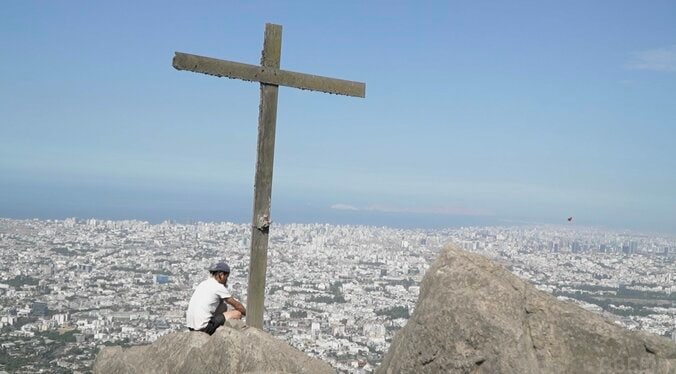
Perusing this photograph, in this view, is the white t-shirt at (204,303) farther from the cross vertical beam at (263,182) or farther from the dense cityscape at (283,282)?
the dense cityscape at (283,282)

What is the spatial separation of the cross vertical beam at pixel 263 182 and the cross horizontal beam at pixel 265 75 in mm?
122

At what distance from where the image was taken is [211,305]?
8766mm

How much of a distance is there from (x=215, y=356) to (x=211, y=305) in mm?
1508

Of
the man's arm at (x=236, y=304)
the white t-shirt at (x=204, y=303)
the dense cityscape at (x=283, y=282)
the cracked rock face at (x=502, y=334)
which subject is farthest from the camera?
the dense cityscape at (x=283, y=282)

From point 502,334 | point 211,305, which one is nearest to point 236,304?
point 211,305

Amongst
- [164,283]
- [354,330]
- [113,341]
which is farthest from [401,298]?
[113,341]

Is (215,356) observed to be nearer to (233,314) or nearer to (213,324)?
(213,324)

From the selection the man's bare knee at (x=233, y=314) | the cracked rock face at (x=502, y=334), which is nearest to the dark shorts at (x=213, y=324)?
the man's bare knee at (x=233, y=314)

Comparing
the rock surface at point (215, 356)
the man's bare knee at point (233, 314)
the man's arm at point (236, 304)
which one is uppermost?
the man's arm at point (236, 304)

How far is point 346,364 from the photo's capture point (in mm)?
19422

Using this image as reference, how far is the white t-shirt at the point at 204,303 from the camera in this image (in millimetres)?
8680

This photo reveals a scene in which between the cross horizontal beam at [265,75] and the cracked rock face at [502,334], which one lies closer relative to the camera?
the cracked rock face at [502,334]

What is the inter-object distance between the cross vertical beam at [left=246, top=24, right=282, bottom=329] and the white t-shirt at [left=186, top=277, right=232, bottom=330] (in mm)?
406

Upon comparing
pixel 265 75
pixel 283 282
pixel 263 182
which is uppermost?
pixel 265 75
